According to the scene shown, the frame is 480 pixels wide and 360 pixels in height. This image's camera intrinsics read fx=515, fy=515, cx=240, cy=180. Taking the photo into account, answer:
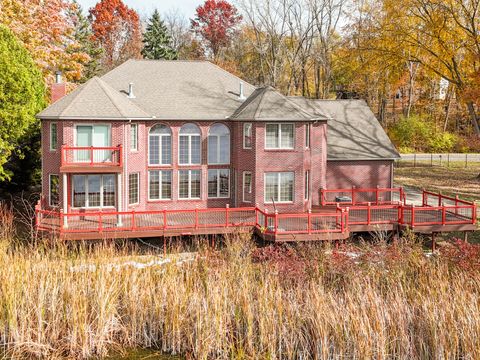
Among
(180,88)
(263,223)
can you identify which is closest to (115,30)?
(180,88)

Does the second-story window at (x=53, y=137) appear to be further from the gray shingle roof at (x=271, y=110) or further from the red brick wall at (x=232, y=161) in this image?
the gray shingle roof at (x=271, y=110)

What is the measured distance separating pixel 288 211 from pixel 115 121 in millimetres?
9228

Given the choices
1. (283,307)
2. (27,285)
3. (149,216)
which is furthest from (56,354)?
(149,216)

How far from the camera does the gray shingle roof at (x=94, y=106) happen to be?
22797mm

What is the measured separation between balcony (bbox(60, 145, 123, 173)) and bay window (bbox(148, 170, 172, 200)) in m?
2.97

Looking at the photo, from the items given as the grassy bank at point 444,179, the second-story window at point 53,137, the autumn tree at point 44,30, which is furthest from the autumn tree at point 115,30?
the second-story window at point 53,137

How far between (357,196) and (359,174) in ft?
4.41

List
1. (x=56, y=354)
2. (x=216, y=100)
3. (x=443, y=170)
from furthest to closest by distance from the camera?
1. (x=443, y=170)
2. (x=216, y=100)
3. (x=56, y=354)

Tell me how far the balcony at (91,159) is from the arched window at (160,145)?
2.66 meters

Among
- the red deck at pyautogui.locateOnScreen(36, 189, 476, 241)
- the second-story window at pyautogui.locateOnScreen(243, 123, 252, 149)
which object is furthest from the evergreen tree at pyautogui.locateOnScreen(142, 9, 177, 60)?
the red deck at pyautogui.locateOnScreen(36, 189, 476, 241)

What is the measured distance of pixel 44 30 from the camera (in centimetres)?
3578

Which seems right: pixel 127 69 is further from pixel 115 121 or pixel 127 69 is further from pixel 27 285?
pixel 27 285

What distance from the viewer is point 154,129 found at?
25.7 m

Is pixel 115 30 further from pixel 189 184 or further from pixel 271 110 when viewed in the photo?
pixel 271 110
